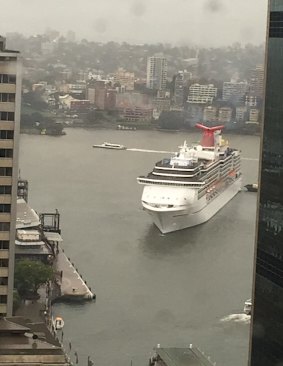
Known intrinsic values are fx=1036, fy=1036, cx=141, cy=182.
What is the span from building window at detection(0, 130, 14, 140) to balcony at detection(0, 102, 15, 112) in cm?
8

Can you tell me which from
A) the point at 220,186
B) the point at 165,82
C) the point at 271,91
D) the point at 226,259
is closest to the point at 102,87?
the point at 165,82

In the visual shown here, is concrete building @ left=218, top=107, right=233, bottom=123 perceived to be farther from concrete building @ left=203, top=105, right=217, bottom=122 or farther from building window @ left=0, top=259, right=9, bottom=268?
building window @ left=0, top=259, right=9, bottom=268

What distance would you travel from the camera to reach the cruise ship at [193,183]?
9.30 metres

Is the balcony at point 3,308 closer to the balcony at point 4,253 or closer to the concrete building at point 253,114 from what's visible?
the balcony at point 4,253

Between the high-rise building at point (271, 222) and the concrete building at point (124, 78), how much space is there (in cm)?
482

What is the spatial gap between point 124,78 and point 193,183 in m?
1.51

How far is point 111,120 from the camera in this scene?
1044cm

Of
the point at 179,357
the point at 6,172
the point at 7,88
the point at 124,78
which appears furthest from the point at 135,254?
the point at 7,88

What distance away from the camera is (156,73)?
362 inches

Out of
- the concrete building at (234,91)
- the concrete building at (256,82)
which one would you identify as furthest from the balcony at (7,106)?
the concrete building at (234,91)

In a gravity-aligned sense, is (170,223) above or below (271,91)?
below

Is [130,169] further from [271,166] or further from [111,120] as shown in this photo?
[271,166]

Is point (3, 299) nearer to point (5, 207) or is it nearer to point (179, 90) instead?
point (5, 207)

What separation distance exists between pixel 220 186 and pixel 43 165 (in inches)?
79.3
